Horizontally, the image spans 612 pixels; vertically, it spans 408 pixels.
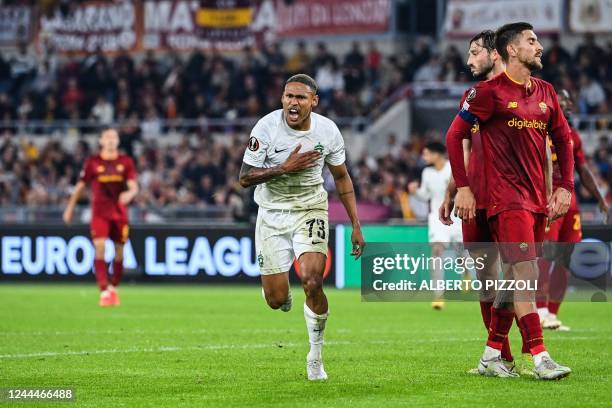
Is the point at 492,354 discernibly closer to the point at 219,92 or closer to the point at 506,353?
the point at 506,353

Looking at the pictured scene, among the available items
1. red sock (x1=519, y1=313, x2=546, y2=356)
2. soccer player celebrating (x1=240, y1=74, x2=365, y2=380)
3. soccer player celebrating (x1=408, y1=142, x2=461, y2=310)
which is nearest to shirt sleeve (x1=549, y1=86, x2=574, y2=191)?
red sock (x1=519, y1=313, x2=546, y2=356)

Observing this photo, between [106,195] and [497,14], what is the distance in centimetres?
1484

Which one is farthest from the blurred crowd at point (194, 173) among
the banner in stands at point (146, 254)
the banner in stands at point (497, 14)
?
the banner in stands at point (497, 14)

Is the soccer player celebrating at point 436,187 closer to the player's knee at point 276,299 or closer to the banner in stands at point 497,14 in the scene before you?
the player's knee at point 276,299

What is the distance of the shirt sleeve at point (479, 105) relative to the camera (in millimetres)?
9281

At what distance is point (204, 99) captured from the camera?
33.6 m

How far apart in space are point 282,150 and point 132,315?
7483 mm

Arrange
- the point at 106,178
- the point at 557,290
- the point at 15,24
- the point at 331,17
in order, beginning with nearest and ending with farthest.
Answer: the point at 557,290
the point at 106,178
the point at 331,17
the point at 15,24

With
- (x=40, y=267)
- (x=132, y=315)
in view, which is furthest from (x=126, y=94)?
(x=132, y=315)

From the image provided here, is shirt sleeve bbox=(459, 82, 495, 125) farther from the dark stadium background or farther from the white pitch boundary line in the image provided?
the dark stadium background

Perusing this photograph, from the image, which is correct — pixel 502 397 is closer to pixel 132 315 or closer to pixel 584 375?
pixel 584 375

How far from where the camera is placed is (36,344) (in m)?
12.6

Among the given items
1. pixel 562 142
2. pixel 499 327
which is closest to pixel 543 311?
pixel 499 327

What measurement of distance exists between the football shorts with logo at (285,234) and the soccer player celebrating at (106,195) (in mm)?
8992
